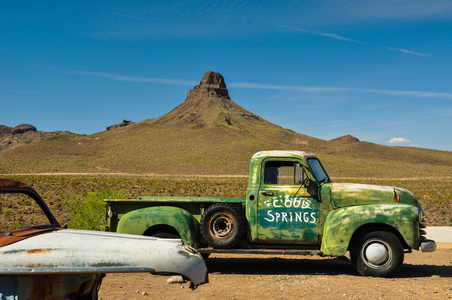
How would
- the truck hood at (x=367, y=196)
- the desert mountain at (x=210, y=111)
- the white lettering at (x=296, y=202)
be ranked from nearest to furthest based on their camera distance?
the truck hood at (x=367, y=196)
the white lettering at (x=296, y=202)
the desert mountain at (x=210, y=111)

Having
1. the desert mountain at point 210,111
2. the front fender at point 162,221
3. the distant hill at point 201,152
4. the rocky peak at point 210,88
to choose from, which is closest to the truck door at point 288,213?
the front fender at point 162,221

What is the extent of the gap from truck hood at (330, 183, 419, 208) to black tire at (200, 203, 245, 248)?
1769mm

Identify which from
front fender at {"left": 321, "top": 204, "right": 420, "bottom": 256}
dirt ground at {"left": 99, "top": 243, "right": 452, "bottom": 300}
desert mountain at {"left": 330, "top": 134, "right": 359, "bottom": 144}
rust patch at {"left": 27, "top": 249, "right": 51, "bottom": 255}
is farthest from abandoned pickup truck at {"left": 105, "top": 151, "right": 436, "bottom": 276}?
desert mountain at {"left": 330, "top": 134, "right": 359, "bottom": 144}

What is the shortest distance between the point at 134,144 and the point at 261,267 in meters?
106

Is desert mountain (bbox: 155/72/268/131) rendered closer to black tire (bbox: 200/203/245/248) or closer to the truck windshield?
the truck windshield

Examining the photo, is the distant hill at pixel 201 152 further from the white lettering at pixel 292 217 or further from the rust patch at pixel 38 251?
the rust patch at pixel 38 251

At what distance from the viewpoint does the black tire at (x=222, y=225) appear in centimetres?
774

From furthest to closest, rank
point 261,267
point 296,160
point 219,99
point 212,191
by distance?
point 219,99 → point 212,191 → point 261,267 → point 296,160

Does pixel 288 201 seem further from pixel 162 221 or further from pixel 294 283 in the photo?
pixel 162 221

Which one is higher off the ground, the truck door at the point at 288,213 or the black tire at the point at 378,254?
the truck door at the point at 288,213

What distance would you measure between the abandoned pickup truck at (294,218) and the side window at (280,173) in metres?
0.02

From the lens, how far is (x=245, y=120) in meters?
161

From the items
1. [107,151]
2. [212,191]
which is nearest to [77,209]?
[212,191]

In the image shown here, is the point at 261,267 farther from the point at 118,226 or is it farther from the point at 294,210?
the point at 118,226
